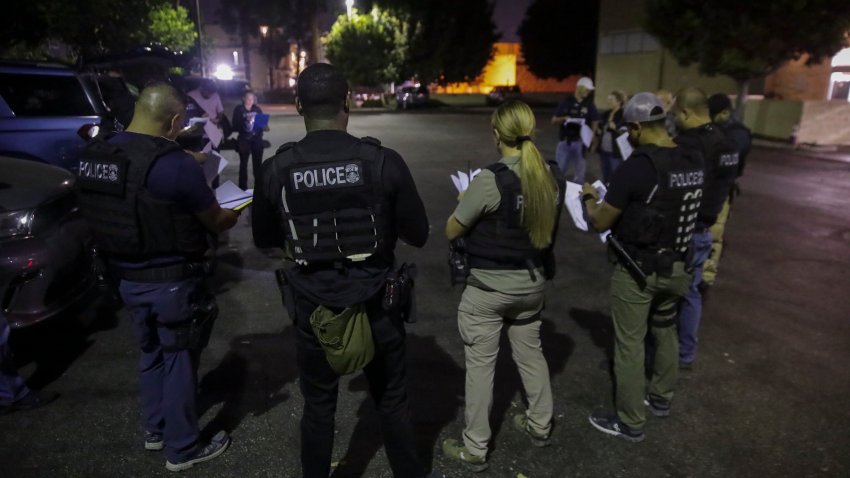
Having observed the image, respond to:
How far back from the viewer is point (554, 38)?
45.9m

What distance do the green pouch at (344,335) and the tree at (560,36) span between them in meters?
45.5

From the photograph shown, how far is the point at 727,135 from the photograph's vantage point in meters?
4.62

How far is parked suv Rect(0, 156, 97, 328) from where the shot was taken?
3.69 metres

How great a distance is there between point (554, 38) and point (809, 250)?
42439mm

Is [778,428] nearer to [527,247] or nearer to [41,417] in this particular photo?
[527,247]

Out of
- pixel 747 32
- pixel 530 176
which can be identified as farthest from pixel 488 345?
pixel 747 32

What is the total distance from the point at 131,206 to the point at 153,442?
128 centimetres

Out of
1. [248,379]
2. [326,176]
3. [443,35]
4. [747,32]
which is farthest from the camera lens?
[443,35]

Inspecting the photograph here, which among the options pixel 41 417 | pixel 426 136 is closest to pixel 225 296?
pixel 41 417

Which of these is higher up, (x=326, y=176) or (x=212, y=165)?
(x=326, y=176)

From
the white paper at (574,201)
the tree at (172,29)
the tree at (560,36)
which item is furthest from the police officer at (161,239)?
the tree at (560,36)

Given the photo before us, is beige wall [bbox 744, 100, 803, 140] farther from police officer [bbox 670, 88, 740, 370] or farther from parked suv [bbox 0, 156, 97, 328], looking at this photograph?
parked suv [bbox 0, 156, 97, 328]

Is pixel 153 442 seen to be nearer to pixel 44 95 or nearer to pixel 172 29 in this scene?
pixel 44 95

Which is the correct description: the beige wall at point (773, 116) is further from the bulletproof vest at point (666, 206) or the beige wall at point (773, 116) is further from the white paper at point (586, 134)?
the bulletproof vest at point (666, 206)
